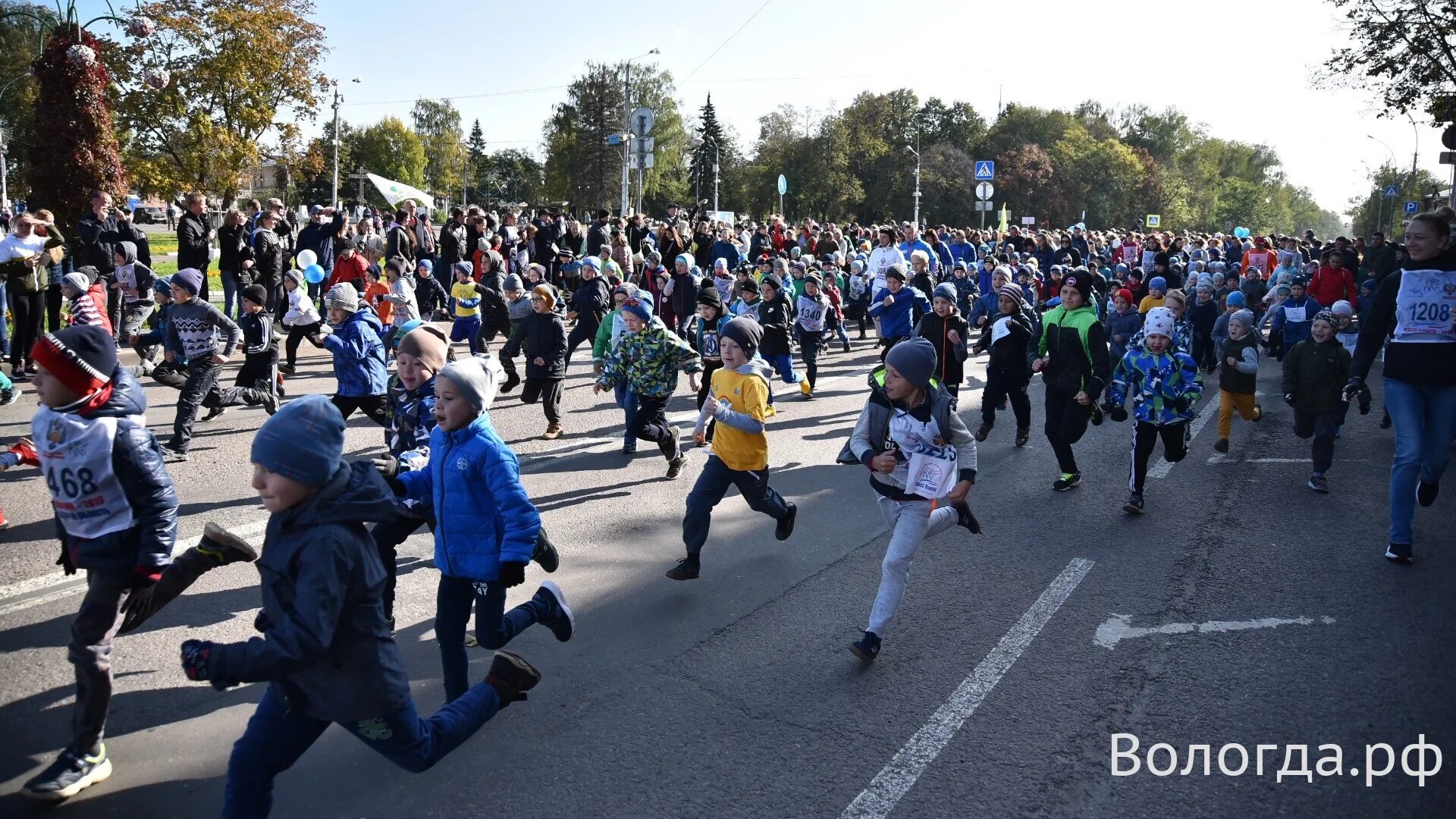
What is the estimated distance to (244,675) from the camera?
9.12 ft

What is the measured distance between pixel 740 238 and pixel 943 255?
561 cm

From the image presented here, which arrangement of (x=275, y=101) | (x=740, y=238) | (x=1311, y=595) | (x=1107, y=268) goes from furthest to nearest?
(x=275, y=101) → (x=740, y=238) → (x=1107, y=268) → (x=1311, y=595)

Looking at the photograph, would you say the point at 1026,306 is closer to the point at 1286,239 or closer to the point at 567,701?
the point at 567,701

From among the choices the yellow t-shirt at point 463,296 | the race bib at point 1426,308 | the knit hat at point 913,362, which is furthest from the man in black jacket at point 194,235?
the race bib at point 1426,308

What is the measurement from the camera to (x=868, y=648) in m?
4.99

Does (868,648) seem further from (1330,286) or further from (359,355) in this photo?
(1330,286)

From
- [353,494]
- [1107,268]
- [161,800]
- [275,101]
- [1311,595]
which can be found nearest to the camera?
[353,494]

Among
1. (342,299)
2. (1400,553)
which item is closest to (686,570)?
(342,299)

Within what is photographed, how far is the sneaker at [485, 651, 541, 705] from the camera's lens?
146 inches

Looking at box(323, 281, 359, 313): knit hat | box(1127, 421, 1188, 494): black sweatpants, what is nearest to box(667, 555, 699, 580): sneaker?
box(323, 281, 359, 313): knit hat

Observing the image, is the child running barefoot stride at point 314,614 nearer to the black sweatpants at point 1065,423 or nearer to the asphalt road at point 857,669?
the asphalt road at point 857,669

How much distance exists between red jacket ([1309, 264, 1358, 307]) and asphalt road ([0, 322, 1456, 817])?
8980mm

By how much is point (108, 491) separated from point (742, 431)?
337 cm

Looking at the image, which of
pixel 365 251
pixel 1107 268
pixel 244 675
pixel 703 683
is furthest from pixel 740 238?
pixel 244 675
